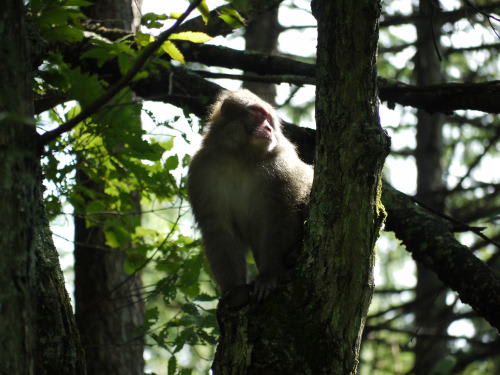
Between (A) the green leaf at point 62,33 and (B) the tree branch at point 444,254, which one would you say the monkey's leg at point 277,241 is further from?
(A) the green leaf at point 62,33

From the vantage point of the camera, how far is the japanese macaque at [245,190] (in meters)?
6.00

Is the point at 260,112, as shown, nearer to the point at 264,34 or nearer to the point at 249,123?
the point at 249,123

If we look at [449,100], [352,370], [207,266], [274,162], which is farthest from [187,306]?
[449,100]

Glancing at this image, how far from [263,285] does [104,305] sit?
3112mm

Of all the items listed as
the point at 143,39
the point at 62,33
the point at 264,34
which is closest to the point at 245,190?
the point at 143,39

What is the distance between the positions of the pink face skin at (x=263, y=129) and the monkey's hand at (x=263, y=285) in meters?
1.42

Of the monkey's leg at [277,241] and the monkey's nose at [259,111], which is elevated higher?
the monkey's nose at [259,111]

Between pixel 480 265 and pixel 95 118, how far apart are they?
3.61 metres

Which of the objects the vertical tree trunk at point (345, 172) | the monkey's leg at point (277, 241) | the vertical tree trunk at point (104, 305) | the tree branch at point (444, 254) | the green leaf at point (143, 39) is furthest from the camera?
the vertical tree trunk at point (104, 305)

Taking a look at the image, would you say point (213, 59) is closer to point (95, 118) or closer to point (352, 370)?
point (95, 118)

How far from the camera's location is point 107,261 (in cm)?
803

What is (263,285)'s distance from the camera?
5.36 m

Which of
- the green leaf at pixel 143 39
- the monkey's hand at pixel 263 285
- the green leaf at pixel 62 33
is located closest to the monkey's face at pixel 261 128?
the monkey's hand at pixel 263 285

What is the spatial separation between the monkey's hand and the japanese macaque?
0.17 meters
